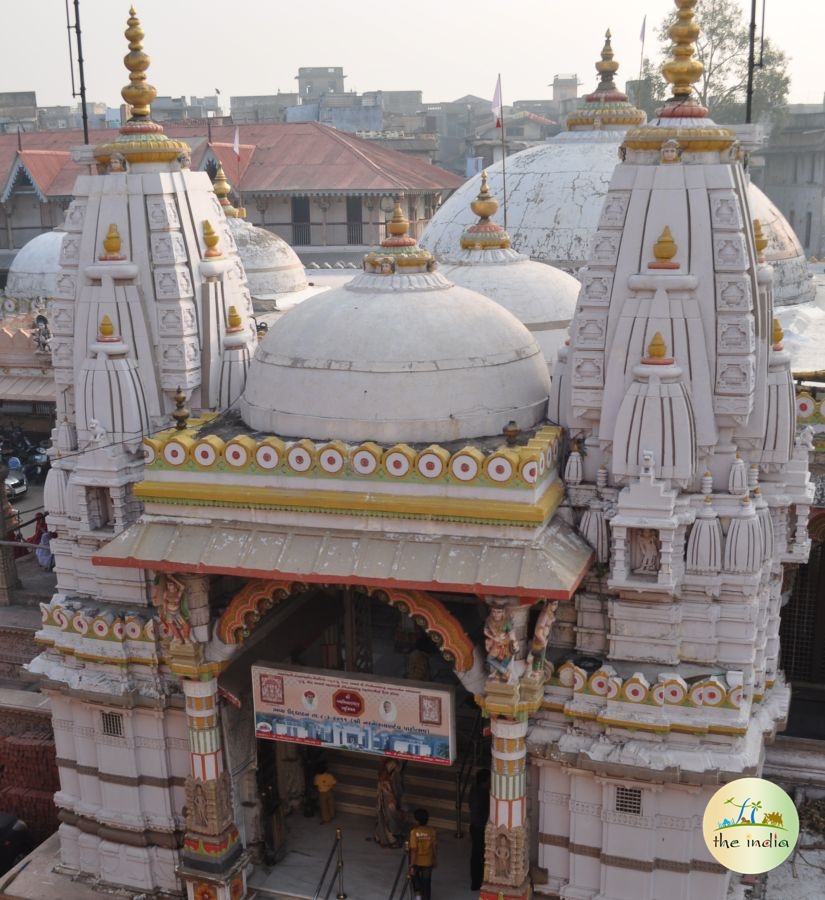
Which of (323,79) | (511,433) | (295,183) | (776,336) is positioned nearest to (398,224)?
(511,433)

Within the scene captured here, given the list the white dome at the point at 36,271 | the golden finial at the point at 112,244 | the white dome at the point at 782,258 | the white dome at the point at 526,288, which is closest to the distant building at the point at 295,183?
the white dome at the point at 36,271

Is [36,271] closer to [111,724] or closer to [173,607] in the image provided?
[111,724]

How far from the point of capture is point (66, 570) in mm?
13469

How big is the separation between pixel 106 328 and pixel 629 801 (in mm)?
7278

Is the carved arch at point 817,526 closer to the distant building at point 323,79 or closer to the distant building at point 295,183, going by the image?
the distant building at point 295,183

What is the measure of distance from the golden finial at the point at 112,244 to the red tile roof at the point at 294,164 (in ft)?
81.4

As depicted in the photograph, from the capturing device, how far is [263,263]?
2358cm

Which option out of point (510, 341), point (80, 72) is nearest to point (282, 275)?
point (80, 72)

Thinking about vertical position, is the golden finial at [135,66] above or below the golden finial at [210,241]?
above

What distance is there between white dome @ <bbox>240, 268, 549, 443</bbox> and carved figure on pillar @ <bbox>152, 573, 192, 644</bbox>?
187cm

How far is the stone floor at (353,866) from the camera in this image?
1263 centimetres

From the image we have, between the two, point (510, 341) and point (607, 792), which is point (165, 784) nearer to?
point (607, 792)

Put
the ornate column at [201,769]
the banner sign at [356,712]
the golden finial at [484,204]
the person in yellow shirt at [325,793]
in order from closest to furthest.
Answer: the banner sign at [356,712]
the ornate column at [201,769]
the person in yellow shirt at [325,793]
the golden finial at [484,204]

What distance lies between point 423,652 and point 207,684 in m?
3.84
